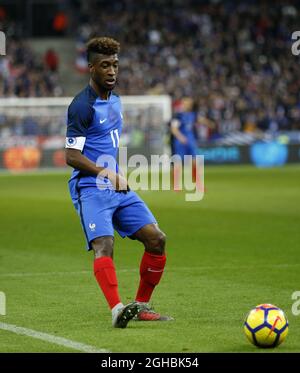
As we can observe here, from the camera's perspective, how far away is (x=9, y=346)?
23.5 feet

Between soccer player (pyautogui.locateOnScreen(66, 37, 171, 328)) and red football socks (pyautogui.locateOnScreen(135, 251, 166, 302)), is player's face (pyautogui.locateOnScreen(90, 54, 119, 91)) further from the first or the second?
red football socks (pyautogui.locateOnScreen(135, 251, 166, 302))

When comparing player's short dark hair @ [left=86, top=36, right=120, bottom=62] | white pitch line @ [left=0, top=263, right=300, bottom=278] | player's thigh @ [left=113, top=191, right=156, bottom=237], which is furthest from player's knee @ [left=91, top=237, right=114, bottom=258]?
white pitch line @ [left=0, top=263, right=300, bottom=278]

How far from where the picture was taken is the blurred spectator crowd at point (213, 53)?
1455 inches

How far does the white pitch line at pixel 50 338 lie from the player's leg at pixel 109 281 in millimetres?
577

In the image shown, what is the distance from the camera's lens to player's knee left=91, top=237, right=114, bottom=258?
26.6 ft

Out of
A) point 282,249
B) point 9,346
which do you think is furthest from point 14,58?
point 9,346

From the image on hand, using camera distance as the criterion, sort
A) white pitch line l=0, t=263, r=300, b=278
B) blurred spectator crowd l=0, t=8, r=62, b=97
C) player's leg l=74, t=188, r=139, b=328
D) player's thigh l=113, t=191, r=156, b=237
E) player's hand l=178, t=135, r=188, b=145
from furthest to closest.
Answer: blurred spectator crowd l=0, t=8, r=62, b=97, player's hand l=178, t=135, r=188, b=145, white pitch line l=0, t=263, r=300, b=278, player's thigh l=113, t=191, r=156, b=237, player's leg l=74, t=188, r=139, b=328

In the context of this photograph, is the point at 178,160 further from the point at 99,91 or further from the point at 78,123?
the point at 78,123

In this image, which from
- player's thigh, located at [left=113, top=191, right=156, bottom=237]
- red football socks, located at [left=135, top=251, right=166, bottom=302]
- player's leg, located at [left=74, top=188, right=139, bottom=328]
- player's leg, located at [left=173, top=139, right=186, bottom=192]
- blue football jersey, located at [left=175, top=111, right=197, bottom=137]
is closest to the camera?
player's leg, located at [left=74, top=188, right=139, bottom=328]

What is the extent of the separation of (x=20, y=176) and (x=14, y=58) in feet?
26.3

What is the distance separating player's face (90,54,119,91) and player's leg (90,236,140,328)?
1250mm

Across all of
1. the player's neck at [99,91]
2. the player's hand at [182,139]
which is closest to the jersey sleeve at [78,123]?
the player's neck at [99,91]

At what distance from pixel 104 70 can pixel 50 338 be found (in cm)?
220

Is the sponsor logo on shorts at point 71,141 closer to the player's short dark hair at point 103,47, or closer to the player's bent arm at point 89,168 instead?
the player's bent arm at point 89,168
